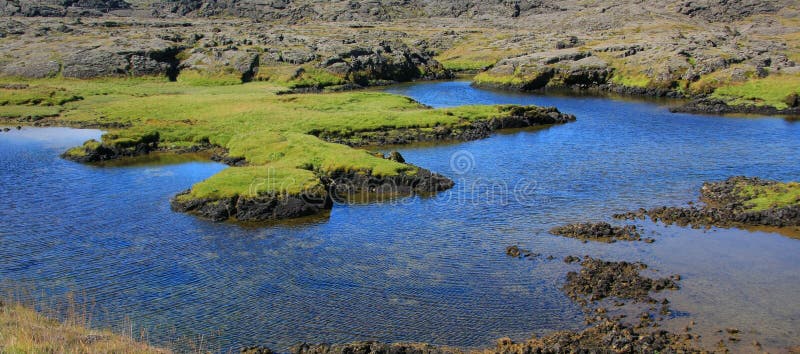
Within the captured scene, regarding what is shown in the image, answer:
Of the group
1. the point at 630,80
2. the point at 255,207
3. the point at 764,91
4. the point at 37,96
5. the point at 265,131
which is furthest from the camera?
the point at 630,80

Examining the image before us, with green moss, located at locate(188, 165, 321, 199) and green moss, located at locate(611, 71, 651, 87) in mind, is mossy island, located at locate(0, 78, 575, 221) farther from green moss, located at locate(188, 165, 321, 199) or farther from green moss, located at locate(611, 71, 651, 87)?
green moss, located at locate(611, 71, 651, 87)

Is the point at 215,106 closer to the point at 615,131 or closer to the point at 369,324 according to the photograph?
the point at 615,131

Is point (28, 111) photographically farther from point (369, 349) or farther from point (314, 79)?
point (369, 349)

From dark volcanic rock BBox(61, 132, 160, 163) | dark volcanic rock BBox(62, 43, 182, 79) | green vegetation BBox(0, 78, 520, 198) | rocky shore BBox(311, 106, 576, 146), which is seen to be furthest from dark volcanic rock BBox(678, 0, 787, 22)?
dark volcanic rock BBox(61, 132, 160, 163)

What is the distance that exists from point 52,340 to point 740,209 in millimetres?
41805

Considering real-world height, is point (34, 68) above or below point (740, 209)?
above

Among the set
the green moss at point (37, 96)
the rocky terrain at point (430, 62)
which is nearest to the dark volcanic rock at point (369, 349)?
the rocky terrain at point (430, 62)

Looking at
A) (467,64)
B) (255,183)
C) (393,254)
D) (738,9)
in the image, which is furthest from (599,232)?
(738,9)

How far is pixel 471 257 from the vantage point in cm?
3734

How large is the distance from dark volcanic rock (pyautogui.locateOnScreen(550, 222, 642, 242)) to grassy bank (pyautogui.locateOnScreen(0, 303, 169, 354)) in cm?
2593

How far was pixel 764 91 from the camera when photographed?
9844 centimetres

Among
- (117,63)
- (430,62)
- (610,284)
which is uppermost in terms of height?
(430,62)

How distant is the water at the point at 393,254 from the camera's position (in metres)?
29.6

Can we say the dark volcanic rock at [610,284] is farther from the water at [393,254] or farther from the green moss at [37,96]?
the green moss at [37,96]
